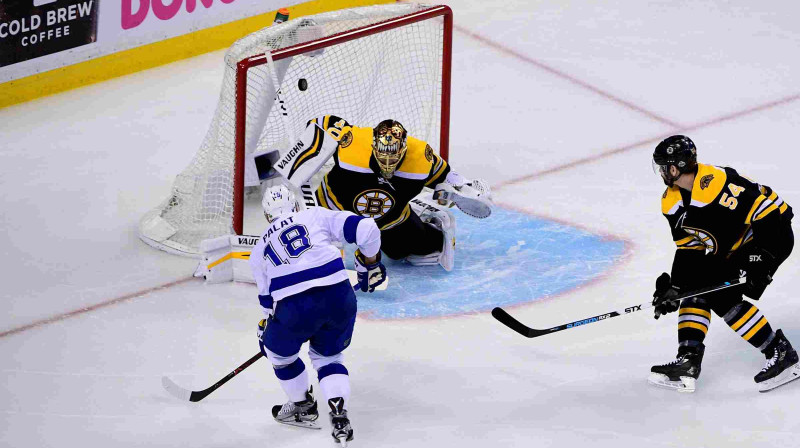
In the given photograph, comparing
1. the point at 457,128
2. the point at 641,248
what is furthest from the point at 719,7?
the point at 641,248

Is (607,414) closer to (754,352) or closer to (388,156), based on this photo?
(754,352)

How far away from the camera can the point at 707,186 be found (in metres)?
4.62

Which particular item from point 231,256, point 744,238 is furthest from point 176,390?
point 744,238

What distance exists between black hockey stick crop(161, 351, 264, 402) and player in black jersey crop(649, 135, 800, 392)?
145 centimetres

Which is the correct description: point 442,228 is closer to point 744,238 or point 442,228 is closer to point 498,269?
point 498,269

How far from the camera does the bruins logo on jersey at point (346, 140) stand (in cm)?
556

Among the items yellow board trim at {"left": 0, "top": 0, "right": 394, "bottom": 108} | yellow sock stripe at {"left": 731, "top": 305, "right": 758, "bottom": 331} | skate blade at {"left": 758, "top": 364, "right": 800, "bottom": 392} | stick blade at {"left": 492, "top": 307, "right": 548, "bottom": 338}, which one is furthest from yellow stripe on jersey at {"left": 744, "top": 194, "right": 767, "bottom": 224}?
yellow board trim at {"left": 0, "top": 0, "right": 394, "bottom": 108}

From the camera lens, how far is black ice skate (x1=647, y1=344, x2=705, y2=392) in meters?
4.91

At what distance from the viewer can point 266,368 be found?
5164mm

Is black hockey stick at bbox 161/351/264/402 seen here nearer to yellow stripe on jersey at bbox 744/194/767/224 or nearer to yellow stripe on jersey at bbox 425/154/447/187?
yellow stripe on jersey at bbox 425/154/447/187

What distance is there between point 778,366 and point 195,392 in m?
2.07

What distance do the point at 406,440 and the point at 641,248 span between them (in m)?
1.77

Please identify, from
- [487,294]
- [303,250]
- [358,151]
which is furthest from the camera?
[487,294]

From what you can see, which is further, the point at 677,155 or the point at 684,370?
the point at 684,370
